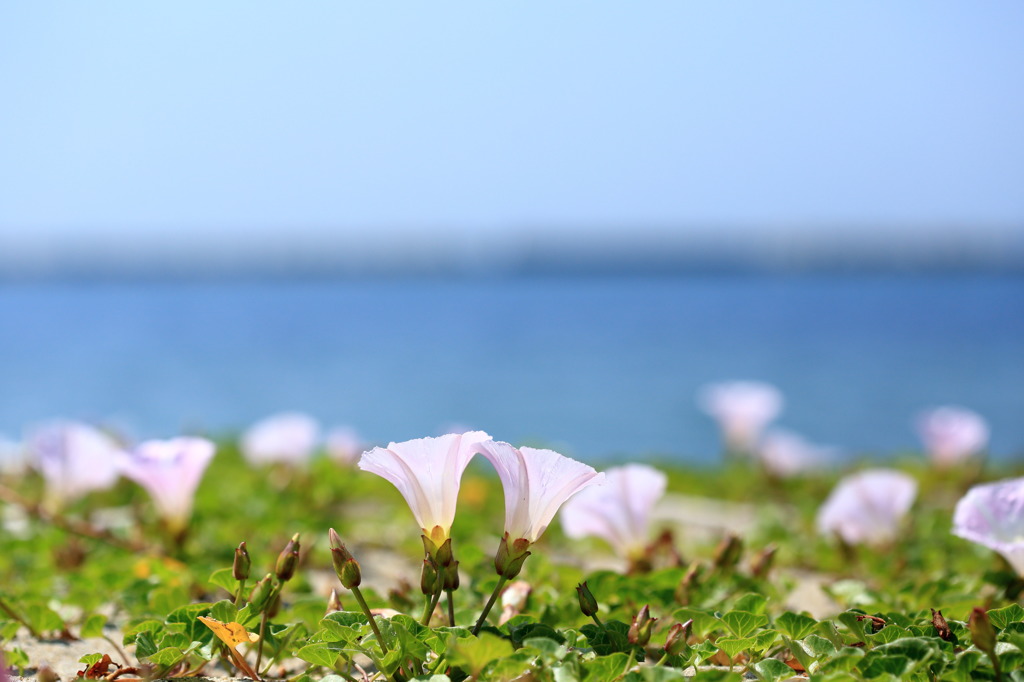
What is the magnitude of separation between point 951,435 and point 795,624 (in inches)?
89.6

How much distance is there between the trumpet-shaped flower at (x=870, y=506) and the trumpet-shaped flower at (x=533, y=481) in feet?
3.83

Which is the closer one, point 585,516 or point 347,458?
point 585,516

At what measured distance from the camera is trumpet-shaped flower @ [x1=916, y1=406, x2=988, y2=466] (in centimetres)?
319

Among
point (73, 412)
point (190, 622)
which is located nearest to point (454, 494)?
point (190, 622)

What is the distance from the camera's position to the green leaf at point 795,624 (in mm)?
1267

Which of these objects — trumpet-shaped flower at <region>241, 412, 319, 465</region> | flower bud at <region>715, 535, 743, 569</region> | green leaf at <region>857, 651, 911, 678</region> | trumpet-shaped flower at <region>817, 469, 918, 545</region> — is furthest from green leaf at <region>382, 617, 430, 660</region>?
trumpet-shaped flower at <region>241, 412, 319, 465</region>

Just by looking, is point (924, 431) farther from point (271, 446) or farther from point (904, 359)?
point (904, 359)

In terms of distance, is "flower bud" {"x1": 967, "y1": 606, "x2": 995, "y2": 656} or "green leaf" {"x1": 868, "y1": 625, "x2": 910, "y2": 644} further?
"green leaf" {"x1": 868, "y1": 625, "x2": 910, "y2": 644}

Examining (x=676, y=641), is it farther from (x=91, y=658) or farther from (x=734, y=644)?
(x=91, y=658)

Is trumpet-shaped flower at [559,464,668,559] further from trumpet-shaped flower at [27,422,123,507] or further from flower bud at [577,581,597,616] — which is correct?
trumpet-shaped flower at [27,422,123,507]

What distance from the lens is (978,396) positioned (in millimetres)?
14688

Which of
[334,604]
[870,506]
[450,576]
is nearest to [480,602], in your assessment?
[334,604]

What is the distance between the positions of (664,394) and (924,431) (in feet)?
39.7

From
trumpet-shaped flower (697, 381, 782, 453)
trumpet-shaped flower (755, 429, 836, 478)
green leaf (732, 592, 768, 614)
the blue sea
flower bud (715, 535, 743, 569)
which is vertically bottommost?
the blue sea
